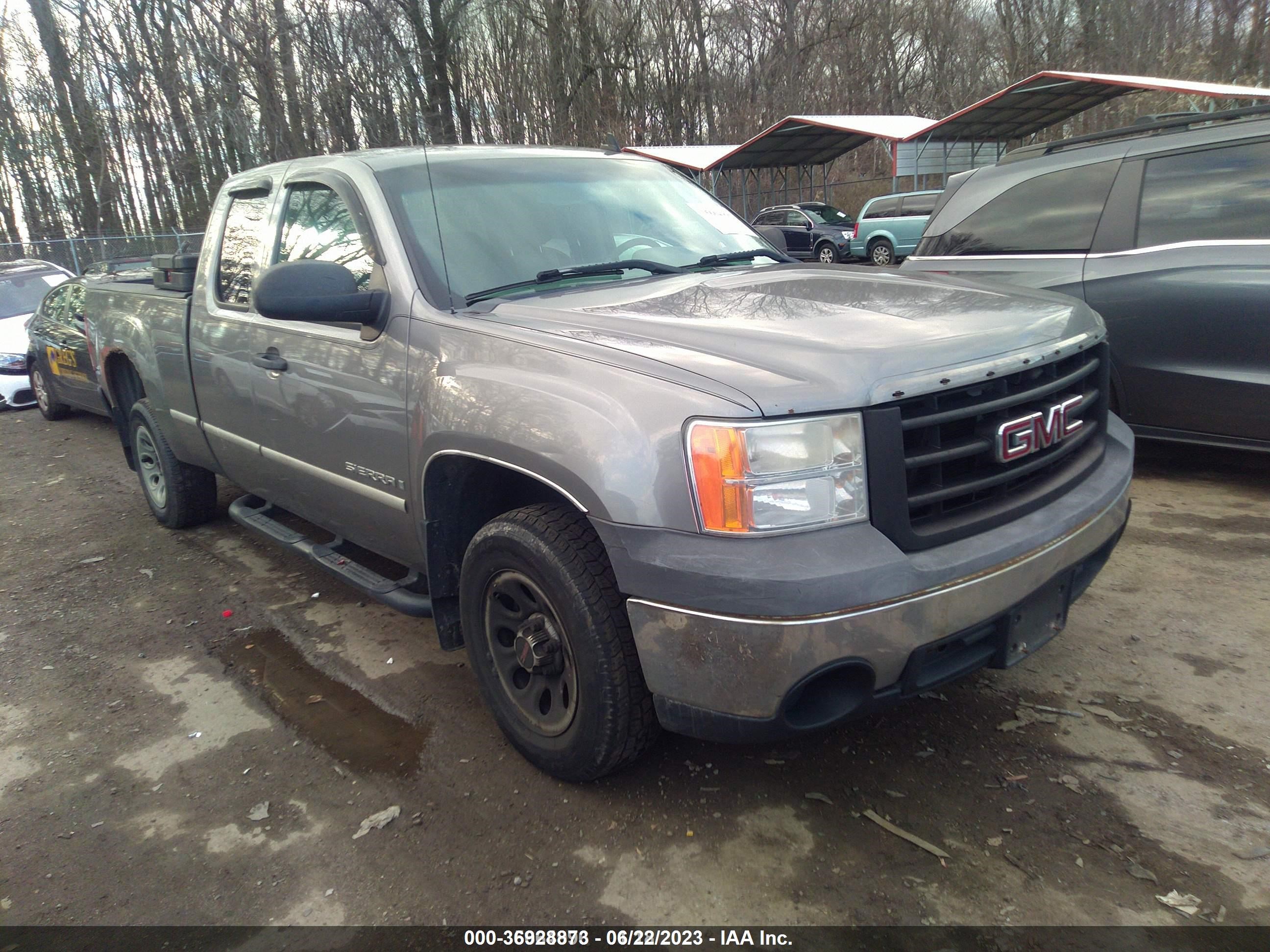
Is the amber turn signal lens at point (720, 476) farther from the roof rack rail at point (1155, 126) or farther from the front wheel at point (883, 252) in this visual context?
the front wheel at point (883, 252)

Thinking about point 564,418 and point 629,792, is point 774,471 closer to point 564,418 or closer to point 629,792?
point 564,418

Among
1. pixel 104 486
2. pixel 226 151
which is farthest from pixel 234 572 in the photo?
pixel 226 151

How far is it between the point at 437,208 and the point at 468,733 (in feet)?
6.04

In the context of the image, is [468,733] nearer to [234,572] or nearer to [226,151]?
[234,572]

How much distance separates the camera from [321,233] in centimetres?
356

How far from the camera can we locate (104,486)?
689 centimetres

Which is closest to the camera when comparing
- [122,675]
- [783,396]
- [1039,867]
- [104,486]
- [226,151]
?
[783,396]

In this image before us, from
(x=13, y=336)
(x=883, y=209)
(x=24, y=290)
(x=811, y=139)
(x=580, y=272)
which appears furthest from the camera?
(x=811, y=139)

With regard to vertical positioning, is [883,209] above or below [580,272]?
above

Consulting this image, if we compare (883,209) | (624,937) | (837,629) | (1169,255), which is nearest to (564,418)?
(837,629)

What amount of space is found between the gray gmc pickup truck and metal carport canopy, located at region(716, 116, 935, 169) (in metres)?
20.7

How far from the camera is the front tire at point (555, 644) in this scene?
2.38 meters

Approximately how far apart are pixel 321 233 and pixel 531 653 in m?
1.98

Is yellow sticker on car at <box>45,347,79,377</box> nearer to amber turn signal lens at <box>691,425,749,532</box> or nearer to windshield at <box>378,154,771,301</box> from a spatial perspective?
windshield at <box>378,154,771,301</box>
